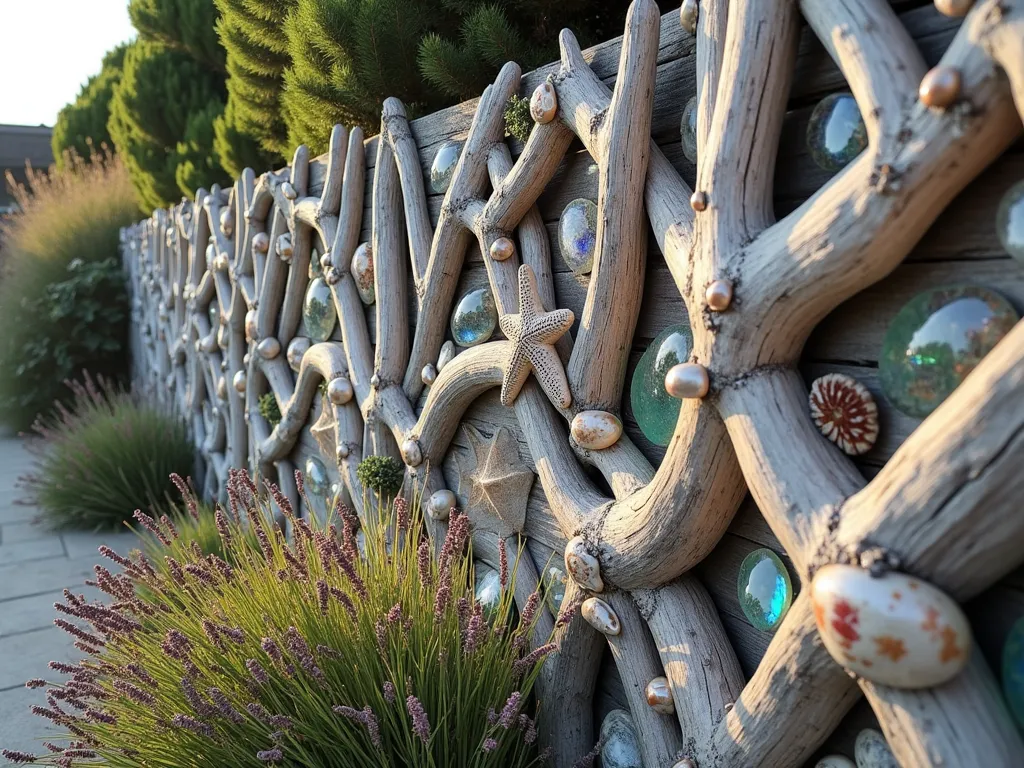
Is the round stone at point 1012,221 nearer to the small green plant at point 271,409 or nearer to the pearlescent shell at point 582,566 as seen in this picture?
the pearlescent shell at point 582,566

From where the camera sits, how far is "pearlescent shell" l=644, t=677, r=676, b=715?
1512 millimetres

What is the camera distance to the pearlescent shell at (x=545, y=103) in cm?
176

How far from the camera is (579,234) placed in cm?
177

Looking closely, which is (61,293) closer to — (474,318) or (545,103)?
(474,318)

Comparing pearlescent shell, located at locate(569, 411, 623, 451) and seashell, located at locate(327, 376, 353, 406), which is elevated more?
seashell, located at locate(327, 376, 353, 406)

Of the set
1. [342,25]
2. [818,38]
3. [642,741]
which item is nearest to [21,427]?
[342,25]

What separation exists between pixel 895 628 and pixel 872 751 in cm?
30

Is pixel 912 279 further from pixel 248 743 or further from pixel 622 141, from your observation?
pixel 248 743

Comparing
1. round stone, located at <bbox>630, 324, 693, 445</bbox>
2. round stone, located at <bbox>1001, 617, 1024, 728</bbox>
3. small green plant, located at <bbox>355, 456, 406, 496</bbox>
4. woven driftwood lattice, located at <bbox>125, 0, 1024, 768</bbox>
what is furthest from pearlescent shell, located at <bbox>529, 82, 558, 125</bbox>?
round stone, located at <bbox>1001, 617, 1024, 728</bbox>

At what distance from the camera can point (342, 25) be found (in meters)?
2.67

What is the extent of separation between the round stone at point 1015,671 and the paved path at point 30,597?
249 cm

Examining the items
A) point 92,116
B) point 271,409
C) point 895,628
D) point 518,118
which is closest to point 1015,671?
point 895,628

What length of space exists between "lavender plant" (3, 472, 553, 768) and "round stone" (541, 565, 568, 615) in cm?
4

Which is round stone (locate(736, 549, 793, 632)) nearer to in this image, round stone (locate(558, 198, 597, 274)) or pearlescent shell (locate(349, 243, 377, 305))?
round stone (locate(558, 198, 597, 274))
